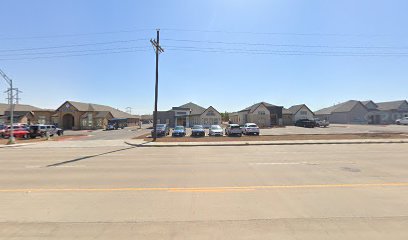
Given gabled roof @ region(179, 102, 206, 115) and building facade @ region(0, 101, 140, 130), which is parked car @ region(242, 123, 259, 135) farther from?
building facade @ region(0, 101, 140, 130)

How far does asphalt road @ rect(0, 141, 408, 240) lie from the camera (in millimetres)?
5387

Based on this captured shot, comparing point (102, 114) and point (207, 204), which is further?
point (102, 114)

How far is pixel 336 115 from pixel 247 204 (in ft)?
282

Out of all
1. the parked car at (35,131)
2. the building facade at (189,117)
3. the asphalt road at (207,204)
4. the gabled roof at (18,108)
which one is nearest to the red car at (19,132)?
the parked car at (35,131)

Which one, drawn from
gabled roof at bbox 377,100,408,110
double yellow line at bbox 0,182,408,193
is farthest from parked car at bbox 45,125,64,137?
gabled roof at bbox 377,100,408,110

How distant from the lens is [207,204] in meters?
7.11

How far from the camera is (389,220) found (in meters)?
5.83

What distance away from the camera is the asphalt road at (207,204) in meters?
5.39

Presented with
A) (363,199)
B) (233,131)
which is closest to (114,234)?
(363,199)

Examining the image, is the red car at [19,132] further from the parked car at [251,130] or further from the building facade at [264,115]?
the building facade at [264,115]

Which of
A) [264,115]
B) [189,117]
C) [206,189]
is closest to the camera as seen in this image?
[206,189]

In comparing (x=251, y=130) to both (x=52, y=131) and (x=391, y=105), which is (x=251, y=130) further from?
(x=391, y=105)

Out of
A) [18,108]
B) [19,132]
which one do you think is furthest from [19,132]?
[18,108]

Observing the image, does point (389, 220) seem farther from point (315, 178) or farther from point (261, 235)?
point (315, 178)
